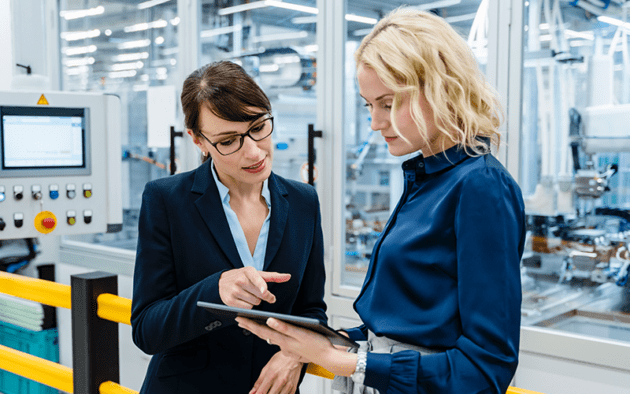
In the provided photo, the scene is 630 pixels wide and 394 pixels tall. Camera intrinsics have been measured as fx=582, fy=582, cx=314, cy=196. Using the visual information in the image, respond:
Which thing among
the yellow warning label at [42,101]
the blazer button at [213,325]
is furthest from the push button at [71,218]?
the blazer button at [213,325]

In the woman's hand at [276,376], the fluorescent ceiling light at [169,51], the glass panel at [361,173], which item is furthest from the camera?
the fluorescent ceiling light at [169,51]

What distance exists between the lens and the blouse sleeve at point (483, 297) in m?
0.76

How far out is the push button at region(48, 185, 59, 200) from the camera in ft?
7.93

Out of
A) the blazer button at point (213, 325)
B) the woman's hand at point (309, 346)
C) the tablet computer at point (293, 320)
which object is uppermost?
the tablet computer at point (293, 320)

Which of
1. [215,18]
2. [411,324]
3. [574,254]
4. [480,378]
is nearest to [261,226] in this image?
[411,324]

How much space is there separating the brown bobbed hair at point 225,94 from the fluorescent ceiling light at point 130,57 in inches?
116

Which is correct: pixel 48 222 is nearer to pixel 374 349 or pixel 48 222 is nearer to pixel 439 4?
pixel 374 349

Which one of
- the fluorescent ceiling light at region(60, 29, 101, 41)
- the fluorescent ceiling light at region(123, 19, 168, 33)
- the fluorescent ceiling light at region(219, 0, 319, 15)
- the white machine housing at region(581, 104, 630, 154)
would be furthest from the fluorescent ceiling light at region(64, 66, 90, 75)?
the white machine housing at region(581, 104, 630, 154)

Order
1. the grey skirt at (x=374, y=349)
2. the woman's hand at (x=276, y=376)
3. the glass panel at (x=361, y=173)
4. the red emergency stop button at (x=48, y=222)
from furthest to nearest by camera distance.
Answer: the glass panel at (x=361, y=173) < the red emergency stop button at (x=48, y=222) < the woman's hand at (x=276, y=376) < the grey skirt at (x=374, y=349)

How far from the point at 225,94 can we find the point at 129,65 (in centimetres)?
316

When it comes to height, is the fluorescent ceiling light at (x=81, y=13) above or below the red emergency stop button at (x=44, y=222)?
above

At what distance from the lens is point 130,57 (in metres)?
4.01

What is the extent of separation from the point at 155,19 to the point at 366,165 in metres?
1.79

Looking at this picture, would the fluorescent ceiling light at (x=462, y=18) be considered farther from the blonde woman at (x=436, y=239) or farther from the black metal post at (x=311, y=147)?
the blonde woman at (x=436, y=239)
